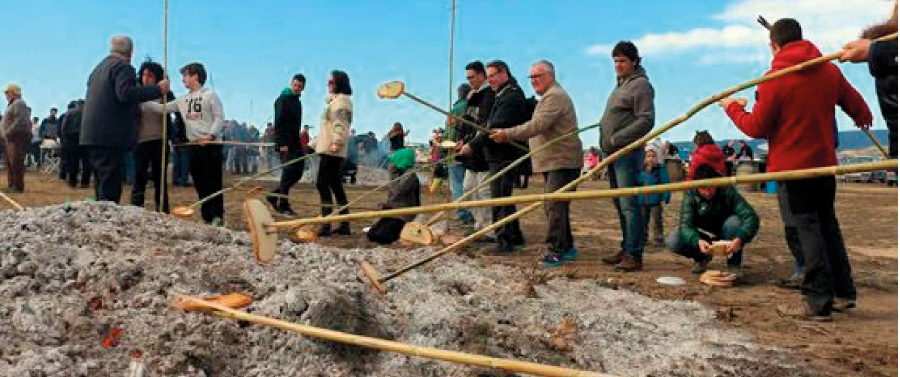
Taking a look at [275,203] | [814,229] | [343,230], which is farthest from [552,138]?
[275,203]

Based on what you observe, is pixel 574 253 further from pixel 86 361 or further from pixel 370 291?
pixel 86 361

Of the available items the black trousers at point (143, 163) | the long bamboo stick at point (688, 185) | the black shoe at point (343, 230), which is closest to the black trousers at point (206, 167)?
the black trousers at point (143, 163)

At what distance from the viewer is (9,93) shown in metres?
11.3

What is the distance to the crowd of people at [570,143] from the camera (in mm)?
4121

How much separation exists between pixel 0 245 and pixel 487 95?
4.33m

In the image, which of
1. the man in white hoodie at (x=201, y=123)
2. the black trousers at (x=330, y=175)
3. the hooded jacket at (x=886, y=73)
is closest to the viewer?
the hooded jacket at (x=886, y=73)

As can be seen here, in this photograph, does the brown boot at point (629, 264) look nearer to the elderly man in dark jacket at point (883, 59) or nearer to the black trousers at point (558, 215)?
the black trousers at point (558, 215)

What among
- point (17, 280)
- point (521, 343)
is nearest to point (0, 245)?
point (17, 280)

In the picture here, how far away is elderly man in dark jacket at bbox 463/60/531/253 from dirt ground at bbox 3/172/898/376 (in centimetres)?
51

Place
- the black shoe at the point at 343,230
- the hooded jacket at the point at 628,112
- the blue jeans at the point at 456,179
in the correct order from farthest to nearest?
1. the blue jeans at the point at 456,179
2. the black shoe at the point at 343,230
3. the hooded jacket at the point at 628,112

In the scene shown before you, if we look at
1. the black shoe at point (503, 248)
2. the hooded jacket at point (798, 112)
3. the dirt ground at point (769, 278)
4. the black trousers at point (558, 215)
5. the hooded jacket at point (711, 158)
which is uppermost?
the hooded jacket at point (798, 112)

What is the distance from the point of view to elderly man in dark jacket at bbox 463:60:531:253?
6.27 meters

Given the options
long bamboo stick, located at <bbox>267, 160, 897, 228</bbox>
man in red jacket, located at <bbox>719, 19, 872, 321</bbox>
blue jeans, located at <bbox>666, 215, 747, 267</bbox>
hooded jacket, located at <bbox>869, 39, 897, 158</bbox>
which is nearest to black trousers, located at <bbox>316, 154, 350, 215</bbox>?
blue jeans, located at <bbox>666, 215, 747, 267</bbox>

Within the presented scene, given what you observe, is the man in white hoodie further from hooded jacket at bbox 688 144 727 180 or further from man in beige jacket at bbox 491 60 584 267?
hooded jacket at bbox 688 144 727 180
